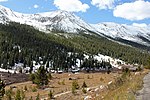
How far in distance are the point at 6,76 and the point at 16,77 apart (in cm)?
582

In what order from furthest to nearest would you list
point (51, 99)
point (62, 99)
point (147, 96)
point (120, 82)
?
point (51, 99), point (62, 99), point (120, 82), point (147, 96)

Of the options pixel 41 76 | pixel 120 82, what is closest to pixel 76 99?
pixel 120 82

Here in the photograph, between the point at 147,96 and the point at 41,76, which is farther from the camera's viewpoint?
the point at 41,76

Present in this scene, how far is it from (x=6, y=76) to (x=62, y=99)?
14316 centimetres

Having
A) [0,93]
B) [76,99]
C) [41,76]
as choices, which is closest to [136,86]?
[76,99]

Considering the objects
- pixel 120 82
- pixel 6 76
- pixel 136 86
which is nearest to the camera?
pixel 136 86

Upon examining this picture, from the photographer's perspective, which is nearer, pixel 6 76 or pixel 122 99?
pixel 122 99

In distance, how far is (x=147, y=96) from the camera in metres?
20.8

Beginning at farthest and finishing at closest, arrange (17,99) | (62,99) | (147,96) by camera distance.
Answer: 1. (17,99)
2. (62,99)
3. (147,96)

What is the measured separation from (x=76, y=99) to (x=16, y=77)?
149340 millimetres

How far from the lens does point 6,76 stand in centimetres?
18762

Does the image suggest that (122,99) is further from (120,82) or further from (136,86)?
(120,82)

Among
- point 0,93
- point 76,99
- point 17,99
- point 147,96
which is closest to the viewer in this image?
point 147,96

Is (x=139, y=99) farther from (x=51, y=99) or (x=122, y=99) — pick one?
(x=51, y=99)
